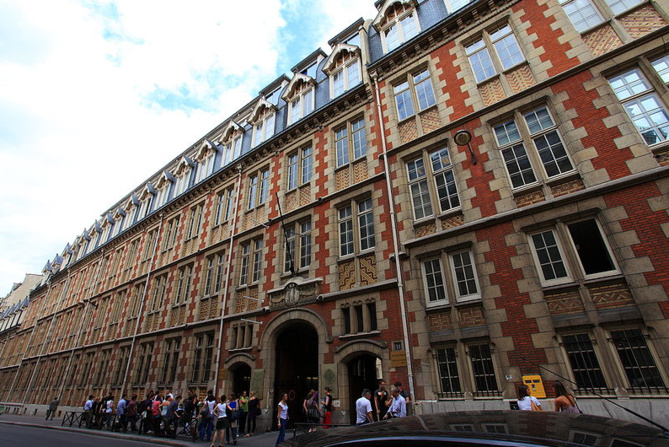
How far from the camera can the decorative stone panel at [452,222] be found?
1114 centimetres

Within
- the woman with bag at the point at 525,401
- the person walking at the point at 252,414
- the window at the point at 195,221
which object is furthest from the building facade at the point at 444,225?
the woman with bag at the point at 525,401

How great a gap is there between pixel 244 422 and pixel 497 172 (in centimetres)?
1410

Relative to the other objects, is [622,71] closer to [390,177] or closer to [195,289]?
[390,177]

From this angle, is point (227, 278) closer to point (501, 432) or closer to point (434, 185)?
point (434, 185)

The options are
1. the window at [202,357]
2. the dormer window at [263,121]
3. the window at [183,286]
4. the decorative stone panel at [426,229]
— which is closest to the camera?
the decorative stone panel at [426,229]

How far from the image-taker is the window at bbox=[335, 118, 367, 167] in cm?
1563

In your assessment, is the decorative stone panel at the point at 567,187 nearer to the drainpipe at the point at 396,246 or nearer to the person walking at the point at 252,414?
the drainpipe at the point at 396,246

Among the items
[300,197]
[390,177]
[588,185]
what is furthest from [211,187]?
[588,185]

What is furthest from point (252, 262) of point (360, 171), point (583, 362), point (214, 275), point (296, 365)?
point (583, 362)

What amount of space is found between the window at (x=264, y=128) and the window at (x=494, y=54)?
1203 cm

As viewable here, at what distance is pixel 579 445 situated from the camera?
200 centimetres

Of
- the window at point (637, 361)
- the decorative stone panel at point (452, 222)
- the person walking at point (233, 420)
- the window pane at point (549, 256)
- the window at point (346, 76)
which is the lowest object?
the person walking at point (233, 420)

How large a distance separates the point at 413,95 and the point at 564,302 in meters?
9.85

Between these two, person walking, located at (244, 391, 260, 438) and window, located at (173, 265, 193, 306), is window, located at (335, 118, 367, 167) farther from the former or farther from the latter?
window, located at (173, 265, 193, 306)
